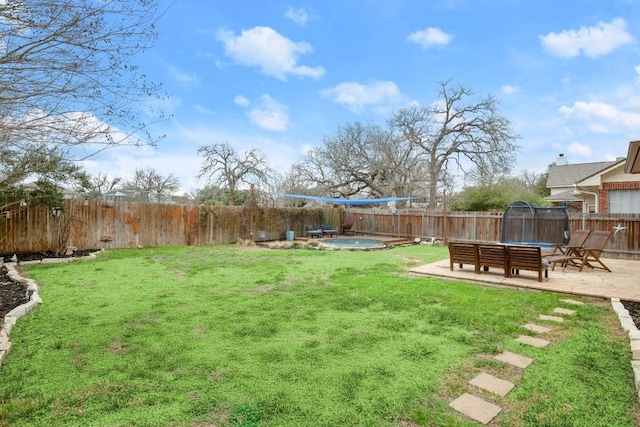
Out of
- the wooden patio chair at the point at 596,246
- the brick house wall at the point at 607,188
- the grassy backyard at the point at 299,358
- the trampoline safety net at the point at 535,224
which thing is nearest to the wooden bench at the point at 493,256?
the grassy backyard at the point at 299,358

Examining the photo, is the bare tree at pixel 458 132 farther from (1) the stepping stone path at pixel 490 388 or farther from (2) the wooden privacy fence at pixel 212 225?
Result: (1) the stepping stone path at pixel 490 388

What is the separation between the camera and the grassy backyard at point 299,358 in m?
2.25

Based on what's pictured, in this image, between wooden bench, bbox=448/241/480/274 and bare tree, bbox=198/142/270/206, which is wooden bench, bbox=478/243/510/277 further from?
bare tree, bbox=198/142/270/206

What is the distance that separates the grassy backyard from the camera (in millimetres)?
2246

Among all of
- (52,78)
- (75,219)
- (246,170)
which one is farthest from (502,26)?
(246,170)

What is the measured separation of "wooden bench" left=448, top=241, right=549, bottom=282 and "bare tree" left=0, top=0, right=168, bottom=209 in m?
6.22

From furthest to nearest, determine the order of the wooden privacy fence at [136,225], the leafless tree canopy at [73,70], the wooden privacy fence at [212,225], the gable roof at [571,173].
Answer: the gable roof at [571,173] → the wooden privacy fence at [212,225] → the wooden privacy fence at [136,225] → the leafless tree canopy at [73,70]

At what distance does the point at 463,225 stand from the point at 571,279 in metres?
8.22

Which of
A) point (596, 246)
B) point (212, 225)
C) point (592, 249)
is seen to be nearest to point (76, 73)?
point (592, 249)

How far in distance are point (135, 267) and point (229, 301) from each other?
13.8ft

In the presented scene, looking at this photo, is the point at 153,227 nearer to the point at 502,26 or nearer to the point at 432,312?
the point at 432,312

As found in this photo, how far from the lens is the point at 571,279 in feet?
21.7

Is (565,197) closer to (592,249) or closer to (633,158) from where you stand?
(592,249)

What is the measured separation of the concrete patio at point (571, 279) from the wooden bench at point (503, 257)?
20 centimetres
